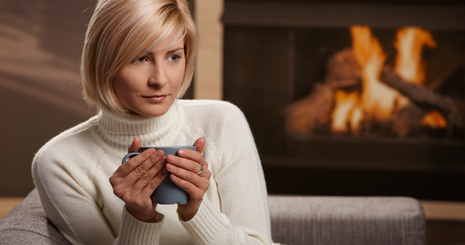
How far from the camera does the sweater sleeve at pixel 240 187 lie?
1068 mm

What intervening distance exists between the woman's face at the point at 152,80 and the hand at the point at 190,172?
0.50 feet

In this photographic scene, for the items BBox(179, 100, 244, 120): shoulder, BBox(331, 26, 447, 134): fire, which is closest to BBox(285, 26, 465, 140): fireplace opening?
BBox(331, 26, 447, 134): fire

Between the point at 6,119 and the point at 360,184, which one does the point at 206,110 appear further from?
the point at 6,119

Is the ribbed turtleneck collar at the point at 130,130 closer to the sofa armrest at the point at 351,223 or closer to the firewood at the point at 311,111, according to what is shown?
the sofa armrest at the point at 351,223

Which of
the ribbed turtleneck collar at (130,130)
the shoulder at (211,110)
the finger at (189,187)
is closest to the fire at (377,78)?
the shoulder at (211,110)

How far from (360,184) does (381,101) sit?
0.50 meters

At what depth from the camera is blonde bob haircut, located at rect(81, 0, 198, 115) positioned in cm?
92

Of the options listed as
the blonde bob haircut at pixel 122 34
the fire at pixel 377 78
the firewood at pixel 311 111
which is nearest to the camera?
the blonde bob haircut at pixel 122 34

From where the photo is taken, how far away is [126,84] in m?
0.94

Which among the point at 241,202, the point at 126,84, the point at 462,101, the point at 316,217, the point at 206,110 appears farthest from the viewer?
the point at 462,101

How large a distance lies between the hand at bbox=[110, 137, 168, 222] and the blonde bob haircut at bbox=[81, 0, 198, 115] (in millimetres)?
187

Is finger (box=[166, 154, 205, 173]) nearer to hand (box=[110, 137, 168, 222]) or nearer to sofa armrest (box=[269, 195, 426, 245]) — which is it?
hand (box=[110, 137, 168, 222])

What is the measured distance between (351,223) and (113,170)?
681 mm

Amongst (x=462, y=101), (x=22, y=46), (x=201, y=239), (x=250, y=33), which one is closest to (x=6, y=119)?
(x=22, y=46)
